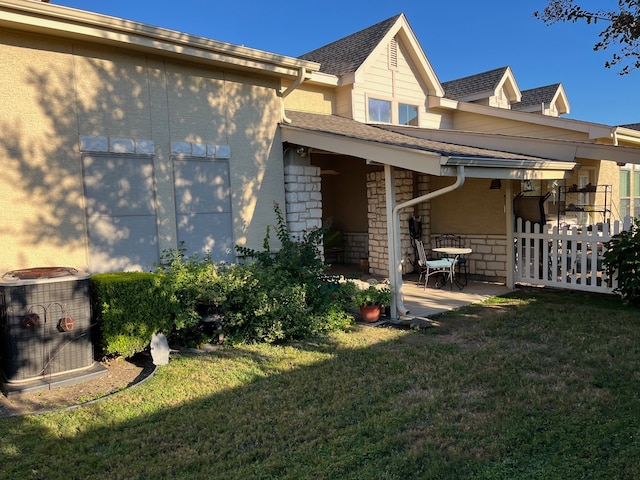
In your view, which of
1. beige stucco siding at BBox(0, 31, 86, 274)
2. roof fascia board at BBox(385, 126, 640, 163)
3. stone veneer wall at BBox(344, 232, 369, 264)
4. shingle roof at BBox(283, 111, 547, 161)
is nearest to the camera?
beige stucco siding at BBox(0, 31, 86, 274)

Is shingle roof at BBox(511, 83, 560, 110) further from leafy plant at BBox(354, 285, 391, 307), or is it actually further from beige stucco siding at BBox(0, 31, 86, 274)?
beige stucco siding at BBox(0, 31, 86, 274)

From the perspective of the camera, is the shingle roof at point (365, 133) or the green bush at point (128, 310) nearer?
the green bush at point (128, 310)

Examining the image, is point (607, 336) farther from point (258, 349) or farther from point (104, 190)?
point (104, 190)

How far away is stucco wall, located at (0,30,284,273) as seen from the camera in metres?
5.88

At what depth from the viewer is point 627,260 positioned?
7.73 metres

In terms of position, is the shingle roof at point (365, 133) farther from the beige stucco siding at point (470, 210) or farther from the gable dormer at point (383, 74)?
the beige stucco siding at point (470, 210)

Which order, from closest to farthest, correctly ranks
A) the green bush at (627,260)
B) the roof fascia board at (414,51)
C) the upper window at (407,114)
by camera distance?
the green bush at (627,260) → the roof fascia board at (414,51) → the upper window at (407,114)

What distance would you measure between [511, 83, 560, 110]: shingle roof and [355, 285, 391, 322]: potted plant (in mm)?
14343

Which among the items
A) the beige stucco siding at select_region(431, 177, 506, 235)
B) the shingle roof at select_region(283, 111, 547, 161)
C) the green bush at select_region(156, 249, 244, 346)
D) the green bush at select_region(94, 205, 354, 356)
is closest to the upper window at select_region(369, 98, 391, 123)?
the shingle roof at select_region(283, 111, 547, 161)

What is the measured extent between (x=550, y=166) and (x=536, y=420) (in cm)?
663

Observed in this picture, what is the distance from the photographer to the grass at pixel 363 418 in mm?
3258

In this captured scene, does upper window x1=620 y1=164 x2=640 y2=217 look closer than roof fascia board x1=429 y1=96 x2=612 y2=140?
No

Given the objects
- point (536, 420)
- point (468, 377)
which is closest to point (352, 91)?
point (468, 377)

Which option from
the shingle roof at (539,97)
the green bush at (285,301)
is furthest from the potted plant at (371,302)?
the shingle roof at (539,97)
